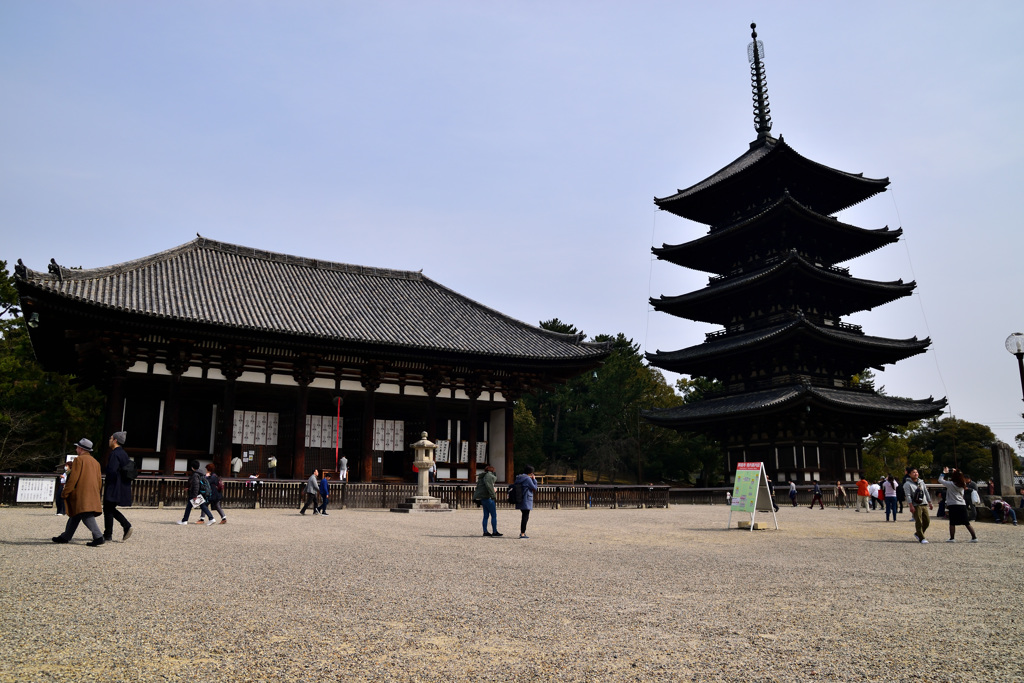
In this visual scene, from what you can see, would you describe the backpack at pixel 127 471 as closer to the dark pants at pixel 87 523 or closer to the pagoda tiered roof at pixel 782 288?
the dark pants at pixel 87 523

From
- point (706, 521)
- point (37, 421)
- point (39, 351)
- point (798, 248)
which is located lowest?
point (706, 521)

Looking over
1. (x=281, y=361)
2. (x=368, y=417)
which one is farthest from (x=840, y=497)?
(x=281, y=361)

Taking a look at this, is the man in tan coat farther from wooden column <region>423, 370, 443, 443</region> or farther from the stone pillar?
the stone pillar

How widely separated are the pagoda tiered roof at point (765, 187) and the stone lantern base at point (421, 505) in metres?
25.5

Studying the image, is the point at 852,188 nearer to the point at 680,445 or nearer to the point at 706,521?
the point at 680,445

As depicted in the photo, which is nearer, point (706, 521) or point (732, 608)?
point (732, 608)

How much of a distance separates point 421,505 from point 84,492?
38.5ft

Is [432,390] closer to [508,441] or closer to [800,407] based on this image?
[508,441]

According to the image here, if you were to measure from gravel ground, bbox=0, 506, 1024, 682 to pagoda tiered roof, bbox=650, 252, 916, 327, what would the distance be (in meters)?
24.5

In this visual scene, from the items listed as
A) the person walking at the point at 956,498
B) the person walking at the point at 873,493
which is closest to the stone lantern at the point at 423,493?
the person walking at the point at 956,498

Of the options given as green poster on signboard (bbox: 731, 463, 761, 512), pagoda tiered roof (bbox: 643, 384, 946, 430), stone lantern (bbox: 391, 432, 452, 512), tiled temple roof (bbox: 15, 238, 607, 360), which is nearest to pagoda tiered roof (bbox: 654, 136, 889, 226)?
pagoda tiered roof (bbox: 643, 384, 946, 430)

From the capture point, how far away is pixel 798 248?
3744 centimetres

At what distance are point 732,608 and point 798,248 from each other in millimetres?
34575

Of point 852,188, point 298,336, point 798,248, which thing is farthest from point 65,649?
point 852,188
